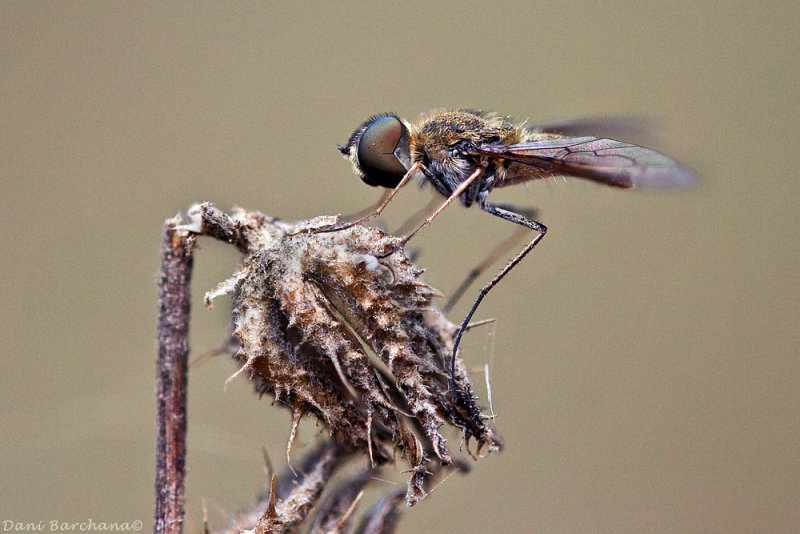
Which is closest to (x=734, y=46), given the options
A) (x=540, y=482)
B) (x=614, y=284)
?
(x=614, y=284)

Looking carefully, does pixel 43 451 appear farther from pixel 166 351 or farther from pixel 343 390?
pixel 343 390

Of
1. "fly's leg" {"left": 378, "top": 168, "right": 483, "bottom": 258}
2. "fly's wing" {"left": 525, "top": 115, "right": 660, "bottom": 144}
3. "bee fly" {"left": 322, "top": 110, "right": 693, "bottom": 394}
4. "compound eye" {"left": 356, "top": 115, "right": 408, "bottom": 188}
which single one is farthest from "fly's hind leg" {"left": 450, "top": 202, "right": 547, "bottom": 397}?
"fly's wing" {"left": 525, "top": 115, "right": 660, "bottom": 144}

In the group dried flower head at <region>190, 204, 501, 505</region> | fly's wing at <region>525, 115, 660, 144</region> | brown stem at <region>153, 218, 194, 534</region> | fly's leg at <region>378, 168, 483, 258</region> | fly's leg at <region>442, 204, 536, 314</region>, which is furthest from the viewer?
fly's wing at <region>525, 115, 660, 144</region>

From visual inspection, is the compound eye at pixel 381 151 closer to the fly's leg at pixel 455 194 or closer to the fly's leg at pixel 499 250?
the fly's leg at pixel 455 194

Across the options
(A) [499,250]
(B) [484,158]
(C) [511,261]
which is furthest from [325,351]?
(A) [499,250]

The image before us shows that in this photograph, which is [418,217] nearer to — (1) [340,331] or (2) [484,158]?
(2) [484,158]

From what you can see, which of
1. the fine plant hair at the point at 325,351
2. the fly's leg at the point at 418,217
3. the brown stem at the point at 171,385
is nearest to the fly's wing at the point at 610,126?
the fly's leg at the point at 418,217

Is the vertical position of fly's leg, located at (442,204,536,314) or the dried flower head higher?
fly's leg, located at (442,204,536,314)

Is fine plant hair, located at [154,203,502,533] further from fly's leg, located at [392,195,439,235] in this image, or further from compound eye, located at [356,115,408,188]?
fly's leg, located at [392,195,439,235]
